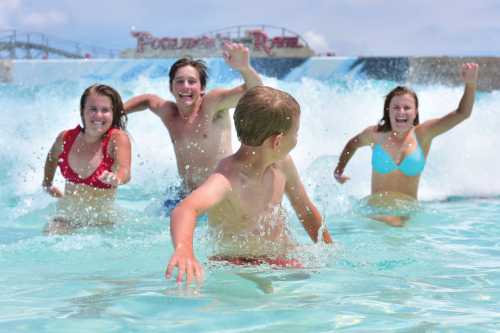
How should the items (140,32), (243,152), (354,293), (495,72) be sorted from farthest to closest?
(140,32), (495,72), (243,152), (354,293)

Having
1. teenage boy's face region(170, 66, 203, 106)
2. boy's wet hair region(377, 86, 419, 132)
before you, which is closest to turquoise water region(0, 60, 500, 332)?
boy's wet hair region(377, 86, 419, 132)

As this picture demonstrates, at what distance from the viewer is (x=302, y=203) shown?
3451mm

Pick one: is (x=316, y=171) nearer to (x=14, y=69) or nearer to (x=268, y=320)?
(x=268, y=320)

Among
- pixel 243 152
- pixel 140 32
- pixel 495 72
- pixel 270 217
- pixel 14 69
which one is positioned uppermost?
pixel 140 32

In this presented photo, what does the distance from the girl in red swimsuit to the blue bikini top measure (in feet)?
7.15

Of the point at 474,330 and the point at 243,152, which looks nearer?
the point at 474,330

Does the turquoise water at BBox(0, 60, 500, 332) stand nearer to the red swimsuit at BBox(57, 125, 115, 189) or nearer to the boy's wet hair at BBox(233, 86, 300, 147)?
the red swimsuit at BBox(57, 125, 115, 189)

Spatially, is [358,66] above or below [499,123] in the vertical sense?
above

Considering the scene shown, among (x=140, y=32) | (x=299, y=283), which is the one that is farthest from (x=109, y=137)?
(x=140, y=32)

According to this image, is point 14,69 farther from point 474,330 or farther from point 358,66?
point 474,330

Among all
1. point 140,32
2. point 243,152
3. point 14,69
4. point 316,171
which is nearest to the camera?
point 243,152

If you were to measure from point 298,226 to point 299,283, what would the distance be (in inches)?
85.3

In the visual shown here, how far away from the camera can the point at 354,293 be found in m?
2.89

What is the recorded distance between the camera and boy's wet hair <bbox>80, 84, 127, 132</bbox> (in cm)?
479
